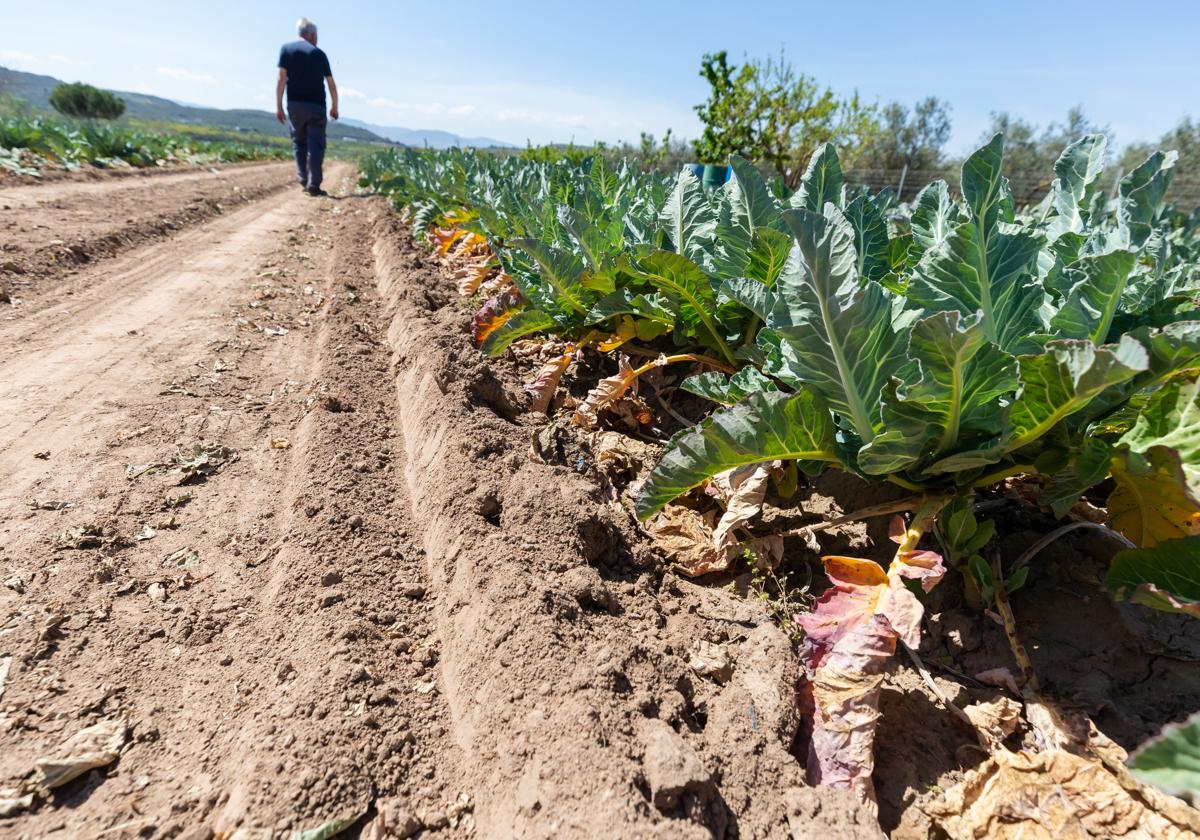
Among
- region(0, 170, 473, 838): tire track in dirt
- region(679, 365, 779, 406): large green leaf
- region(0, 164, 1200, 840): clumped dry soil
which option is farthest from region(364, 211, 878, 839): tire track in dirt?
region(679, 365, 779, 406): large green leaf

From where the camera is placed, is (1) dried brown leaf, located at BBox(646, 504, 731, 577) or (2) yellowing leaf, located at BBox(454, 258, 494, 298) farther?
(2) yellowing leaf, located at BBox(454, 258, 494, 298)

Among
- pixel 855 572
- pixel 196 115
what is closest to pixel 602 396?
pixel 855 572

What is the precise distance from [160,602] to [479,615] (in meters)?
0.85

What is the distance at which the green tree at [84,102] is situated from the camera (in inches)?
1328

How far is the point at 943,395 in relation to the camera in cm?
136

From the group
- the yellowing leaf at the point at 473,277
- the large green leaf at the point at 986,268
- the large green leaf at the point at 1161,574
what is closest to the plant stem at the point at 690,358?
the large green leaf at the point at 986,268

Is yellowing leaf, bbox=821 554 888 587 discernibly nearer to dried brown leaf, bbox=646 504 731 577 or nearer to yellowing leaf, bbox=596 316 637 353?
dried brown leaf, bbox=646 504 731 577

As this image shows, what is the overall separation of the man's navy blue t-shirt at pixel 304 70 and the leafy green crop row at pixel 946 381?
410 inches

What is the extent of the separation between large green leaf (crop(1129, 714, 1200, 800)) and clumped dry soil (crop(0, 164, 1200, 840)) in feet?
1.61

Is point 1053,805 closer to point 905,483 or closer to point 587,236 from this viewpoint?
point 905,483

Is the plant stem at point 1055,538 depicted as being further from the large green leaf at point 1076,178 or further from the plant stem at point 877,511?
the large green leaf at point 1076,178

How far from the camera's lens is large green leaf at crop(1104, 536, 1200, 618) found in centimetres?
116

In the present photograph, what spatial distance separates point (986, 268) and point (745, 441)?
71cm

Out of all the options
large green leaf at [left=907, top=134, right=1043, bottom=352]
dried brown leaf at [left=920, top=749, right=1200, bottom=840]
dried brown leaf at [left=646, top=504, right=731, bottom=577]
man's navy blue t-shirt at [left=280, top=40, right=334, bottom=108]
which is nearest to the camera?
dried brown leaf at [left=920, top=749, right=1200, bottom=840]
